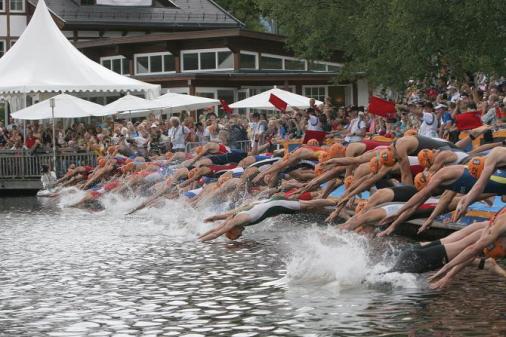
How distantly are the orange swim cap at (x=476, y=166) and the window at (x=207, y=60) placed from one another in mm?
41960

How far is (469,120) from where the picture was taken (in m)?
22.2

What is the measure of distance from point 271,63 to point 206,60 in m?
3.43

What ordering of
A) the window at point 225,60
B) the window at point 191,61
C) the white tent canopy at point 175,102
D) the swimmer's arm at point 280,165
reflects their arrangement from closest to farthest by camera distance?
the swimmer's arm at point 280,165
the white tent canopy at point 175,102
the window at point 225,60
the window at point 191,61

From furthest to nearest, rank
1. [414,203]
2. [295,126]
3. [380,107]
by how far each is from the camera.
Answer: [295,126] < [380,107] < [414,203]

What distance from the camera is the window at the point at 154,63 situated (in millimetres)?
60000

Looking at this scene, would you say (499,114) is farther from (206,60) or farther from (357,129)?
(206,60)

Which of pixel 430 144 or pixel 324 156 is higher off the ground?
pixel 430 144

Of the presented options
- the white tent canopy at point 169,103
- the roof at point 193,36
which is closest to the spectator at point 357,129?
the white tent canopy at point 169,103

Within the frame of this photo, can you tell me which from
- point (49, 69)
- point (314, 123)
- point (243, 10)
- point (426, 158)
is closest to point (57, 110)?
point (49, 69)

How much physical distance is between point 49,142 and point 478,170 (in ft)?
94.9

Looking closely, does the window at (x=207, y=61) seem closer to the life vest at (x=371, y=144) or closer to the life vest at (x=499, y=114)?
the life vest at (x=499, y=114)

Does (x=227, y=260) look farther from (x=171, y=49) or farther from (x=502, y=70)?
(x=171, y=49)

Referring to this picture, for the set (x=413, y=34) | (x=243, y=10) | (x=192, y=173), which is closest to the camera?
(x=413, y=34)

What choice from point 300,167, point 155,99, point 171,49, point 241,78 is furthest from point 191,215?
point 171,49
